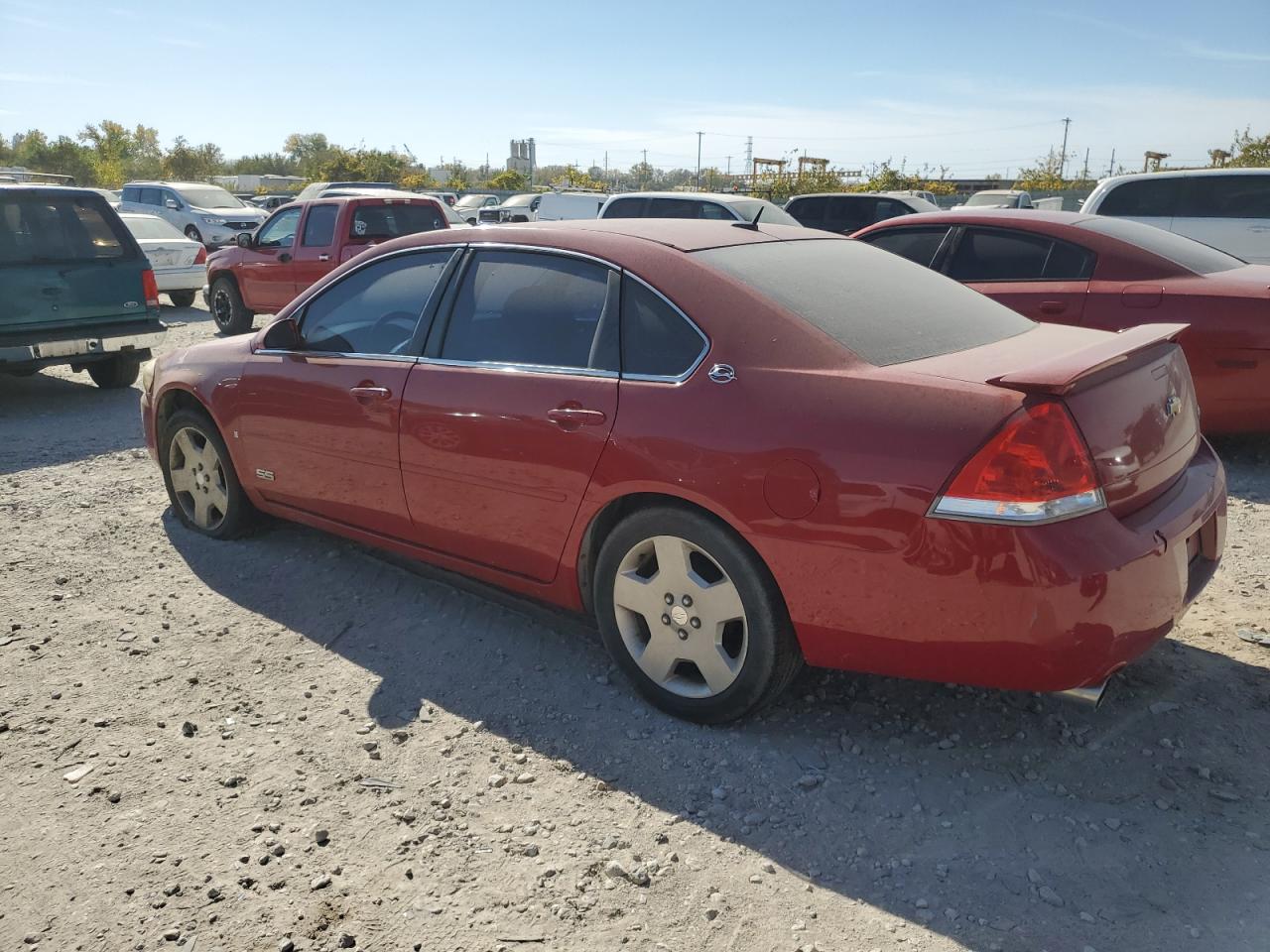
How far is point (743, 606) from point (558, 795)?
79 cm

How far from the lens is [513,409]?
3484 millimetres

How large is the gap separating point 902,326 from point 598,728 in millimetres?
1670

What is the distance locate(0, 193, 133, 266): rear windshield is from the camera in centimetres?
827

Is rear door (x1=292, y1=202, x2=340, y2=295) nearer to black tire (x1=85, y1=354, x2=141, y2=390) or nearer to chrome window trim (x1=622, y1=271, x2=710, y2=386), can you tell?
black tire (x1=85, y1=354, x2=141, y2=390)

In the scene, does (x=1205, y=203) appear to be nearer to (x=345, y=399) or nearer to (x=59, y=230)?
(x=345, y=399)

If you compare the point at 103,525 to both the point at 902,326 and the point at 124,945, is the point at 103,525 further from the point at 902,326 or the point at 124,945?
the point at 902,326

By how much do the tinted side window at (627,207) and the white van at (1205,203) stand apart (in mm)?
5678

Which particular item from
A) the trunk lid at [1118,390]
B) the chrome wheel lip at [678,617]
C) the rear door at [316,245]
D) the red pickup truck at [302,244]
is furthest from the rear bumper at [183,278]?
the trunk lid at [1118,390]

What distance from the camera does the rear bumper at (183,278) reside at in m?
15.6

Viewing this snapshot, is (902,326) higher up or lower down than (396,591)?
higher up

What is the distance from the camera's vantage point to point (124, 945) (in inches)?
93.2

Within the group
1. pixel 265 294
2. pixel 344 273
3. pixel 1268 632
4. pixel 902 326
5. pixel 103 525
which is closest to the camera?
pixel 902 326

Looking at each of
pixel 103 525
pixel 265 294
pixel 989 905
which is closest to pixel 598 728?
pixel 989 905

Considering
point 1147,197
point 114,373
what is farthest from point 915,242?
point 114,373
